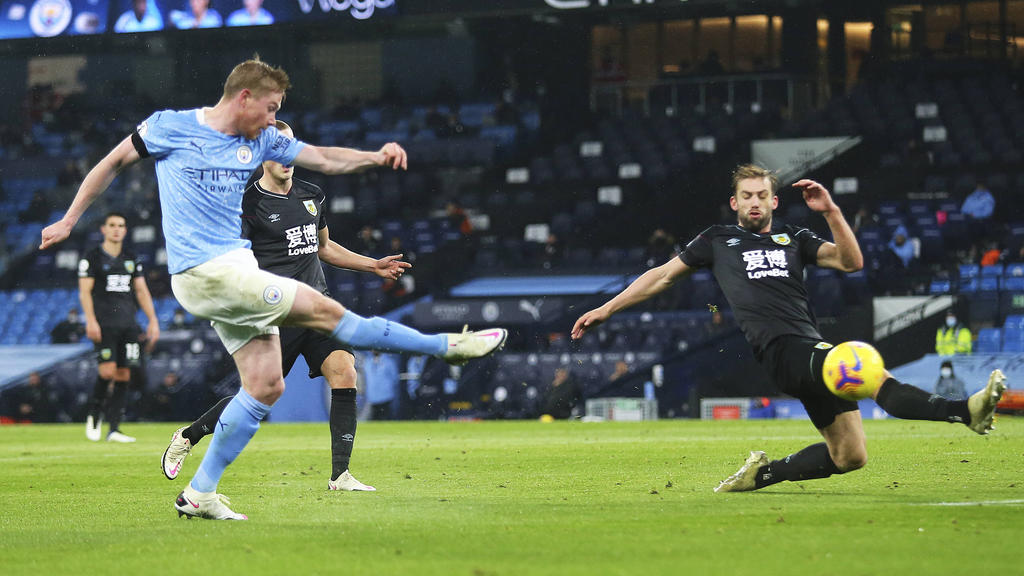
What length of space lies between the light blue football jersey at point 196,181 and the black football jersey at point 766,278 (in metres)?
2.67

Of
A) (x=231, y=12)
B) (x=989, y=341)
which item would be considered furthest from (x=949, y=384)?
(x=231, y=12)

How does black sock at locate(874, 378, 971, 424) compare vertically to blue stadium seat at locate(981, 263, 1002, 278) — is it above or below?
below

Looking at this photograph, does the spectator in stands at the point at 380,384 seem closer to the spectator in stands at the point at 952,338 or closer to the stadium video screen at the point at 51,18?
the spectator in stands at the point at 952,338

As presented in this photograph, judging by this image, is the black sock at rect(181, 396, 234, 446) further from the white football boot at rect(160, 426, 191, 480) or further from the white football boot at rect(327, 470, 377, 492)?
the white football boot at rect(327, 470, 377, 492)

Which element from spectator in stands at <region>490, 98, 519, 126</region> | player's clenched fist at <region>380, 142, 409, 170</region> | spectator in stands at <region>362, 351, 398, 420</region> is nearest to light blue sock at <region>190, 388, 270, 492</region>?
player's clenched fist at <region>380, 142, 409, 170</region>

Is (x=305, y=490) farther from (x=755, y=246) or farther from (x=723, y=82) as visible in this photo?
(x=723, y=82)

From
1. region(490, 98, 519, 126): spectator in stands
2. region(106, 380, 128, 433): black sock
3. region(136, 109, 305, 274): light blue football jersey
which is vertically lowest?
region(106, 380, 128, 433): black sock

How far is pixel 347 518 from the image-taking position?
7000 mm

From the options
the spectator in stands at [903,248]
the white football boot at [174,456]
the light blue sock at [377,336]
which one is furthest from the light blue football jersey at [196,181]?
the spectator in stands at [903,248]

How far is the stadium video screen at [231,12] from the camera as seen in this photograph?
101 feet

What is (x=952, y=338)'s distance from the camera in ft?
76.9

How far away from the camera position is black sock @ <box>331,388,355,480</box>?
352 inches

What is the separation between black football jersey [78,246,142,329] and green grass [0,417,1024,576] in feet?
13.7

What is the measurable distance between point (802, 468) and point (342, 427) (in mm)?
3013
